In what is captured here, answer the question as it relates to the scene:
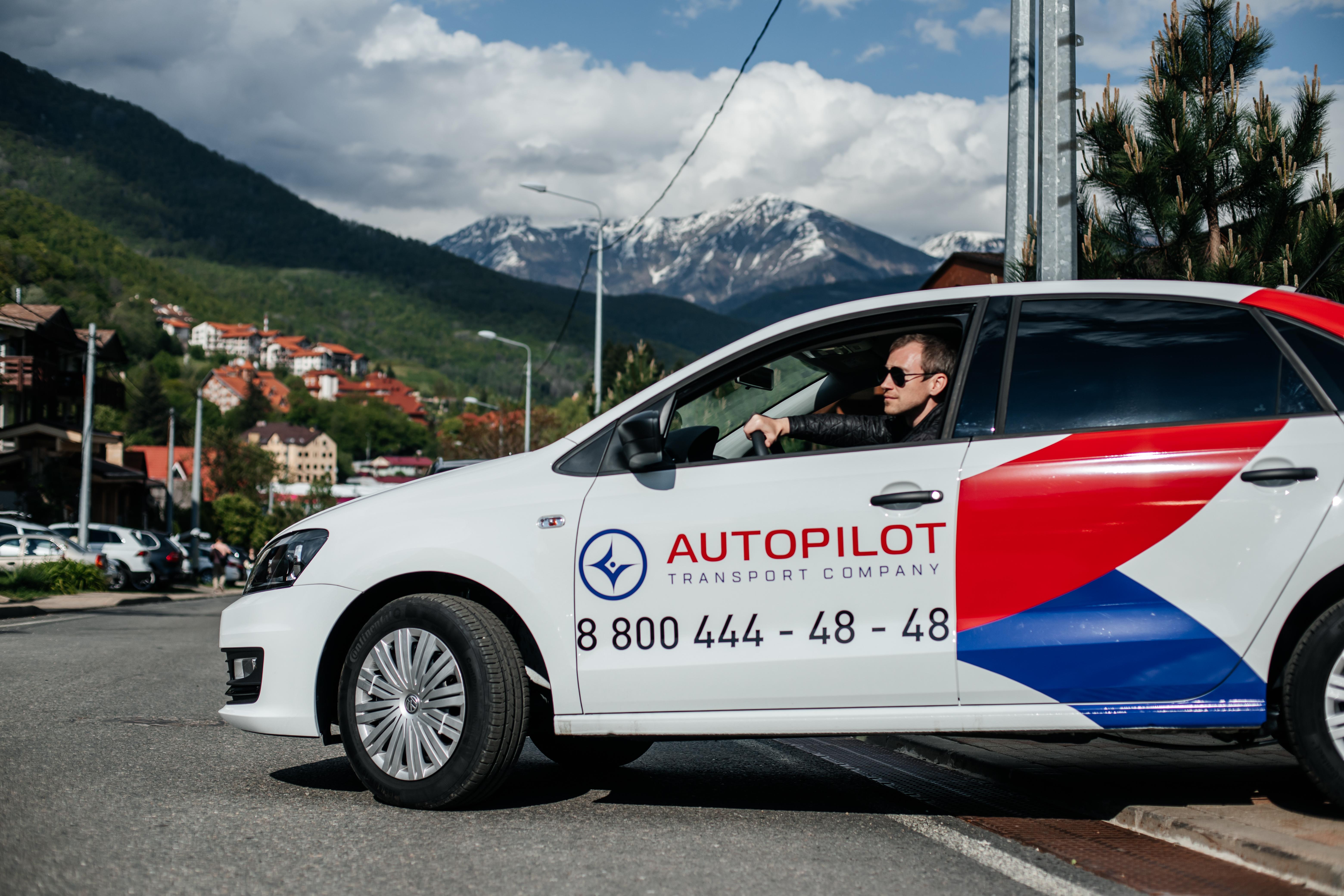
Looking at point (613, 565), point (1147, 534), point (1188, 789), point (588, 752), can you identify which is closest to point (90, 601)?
point (588, 752)

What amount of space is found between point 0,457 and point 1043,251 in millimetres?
47967

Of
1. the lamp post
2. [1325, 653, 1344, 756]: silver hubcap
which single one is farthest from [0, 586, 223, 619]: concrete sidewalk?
the lamp post

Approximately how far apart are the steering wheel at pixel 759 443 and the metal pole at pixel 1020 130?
13.6ft

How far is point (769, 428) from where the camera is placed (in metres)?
4.63

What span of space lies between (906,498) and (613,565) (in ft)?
3.47

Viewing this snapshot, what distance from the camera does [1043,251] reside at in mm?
7141

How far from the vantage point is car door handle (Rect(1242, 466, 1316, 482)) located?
12.7ft

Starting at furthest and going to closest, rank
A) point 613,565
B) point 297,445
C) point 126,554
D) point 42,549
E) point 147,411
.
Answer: point 297,445
point 147,411
point 126,554
point 42,549
point 613,565

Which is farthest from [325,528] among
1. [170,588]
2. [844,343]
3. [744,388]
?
[170,588]

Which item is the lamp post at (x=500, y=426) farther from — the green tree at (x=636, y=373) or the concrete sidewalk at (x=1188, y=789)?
the concrete sidewalk at (x=1188, y=789)

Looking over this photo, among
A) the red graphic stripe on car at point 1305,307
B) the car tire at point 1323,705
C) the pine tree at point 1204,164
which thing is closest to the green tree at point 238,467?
the pine tree at point 1204,164

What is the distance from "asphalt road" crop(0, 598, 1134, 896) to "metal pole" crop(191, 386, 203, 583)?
1330 inches

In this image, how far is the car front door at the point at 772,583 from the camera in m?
4.04

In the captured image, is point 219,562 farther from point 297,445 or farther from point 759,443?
point 297,445
